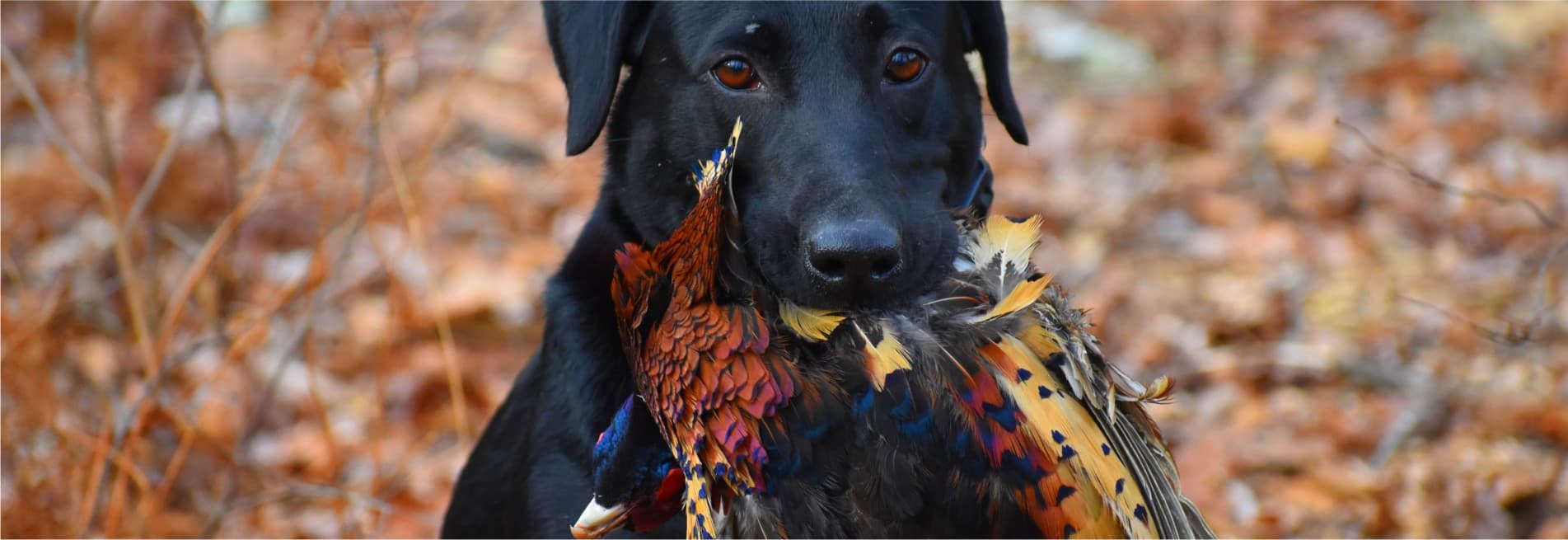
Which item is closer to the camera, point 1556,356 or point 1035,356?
point 1035,356

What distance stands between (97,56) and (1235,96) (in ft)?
18.7

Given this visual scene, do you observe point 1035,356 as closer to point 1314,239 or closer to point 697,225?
point 697,225

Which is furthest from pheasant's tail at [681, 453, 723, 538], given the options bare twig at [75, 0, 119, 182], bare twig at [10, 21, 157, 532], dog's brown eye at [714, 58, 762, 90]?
bare twig at [75, 0, 119, 182]

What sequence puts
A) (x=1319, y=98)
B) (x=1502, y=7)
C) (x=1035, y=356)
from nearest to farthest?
(x=1035, y=356)
(x=1319, y=98)
(x=1502, y=7)

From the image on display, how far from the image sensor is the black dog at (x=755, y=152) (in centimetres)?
245

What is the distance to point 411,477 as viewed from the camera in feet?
15.6

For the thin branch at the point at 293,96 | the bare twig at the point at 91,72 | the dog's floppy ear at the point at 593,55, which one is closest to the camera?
the dog's floppy ear at the point at 593,55

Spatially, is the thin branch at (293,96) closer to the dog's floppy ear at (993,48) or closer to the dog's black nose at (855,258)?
the dog's floppy ear at (993,48)

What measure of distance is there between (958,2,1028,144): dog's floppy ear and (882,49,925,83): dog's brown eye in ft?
1.06

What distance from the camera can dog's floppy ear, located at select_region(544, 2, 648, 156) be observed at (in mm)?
2893

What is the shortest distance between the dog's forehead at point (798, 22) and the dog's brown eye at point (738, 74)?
4 cm

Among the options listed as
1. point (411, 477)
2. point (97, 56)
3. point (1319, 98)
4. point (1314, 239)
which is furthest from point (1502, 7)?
point (97, 56)

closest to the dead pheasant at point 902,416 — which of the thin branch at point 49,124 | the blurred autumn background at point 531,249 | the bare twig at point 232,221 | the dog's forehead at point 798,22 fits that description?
the dog's forehead at point 798,22

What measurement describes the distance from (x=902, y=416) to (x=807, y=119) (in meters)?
0.75
